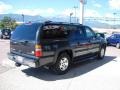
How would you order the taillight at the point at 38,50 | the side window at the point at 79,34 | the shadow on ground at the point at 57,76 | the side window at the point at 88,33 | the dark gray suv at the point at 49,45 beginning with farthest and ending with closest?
1. the side window at the point at 88,33
2. the side window at the point at 79,34
3. the shadow on ground at the point at 57,76
4. the dark gray suv at the point at 49,45
5. the taillight at the point at 38,50

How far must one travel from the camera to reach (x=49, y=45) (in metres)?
7.07

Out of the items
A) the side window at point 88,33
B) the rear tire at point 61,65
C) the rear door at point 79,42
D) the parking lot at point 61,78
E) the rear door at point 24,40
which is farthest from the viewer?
the side window at point 88,33

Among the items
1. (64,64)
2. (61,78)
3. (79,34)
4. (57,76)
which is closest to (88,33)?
(79,34)

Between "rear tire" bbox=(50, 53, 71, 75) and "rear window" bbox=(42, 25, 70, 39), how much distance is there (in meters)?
0.74

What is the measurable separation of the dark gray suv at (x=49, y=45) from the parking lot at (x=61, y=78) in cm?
46

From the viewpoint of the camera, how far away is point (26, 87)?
628 cm

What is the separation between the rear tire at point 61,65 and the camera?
7.59 m

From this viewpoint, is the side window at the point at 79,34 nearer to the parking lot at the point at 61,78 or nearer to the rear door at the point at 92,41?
the rear door at the point at 92,41

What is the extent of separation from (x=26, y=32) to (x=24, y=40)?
1.02 feet

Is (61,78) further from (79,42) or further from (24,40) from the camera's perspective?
(79,42)

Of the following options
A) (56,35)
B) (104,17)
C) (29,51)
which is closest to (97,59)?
(56,35)

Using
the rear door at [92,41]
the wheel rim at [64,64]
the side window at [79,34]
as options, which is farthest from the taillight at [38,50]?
the rear door at [92,41]

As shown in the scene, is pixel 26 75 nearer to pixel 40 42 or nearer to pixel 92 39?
pixel 40 42

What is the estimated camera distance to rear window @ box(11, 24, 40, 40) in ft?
23.2
